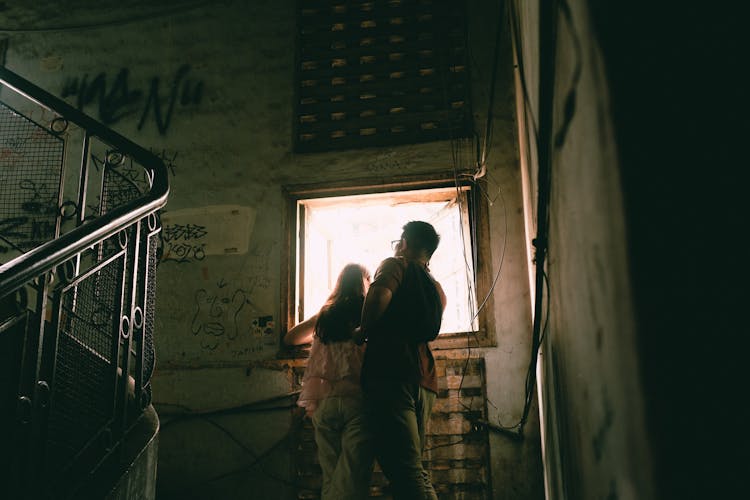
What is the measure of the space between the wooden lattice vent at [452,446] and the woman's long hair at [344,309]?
3.85 ft

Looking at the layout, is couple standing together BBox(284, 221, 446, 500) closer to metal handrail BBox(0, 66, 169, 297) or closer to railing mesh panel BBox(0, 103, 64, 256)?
metal handrail BBox(0, 66, 169, 297)

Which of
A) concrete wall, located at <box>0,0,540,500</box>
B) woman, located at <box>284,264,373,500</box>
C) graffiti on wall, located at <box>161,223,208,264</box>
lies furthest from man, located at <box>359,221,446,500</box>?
graffiti on wall, located at <box>161,223,208,264</box>

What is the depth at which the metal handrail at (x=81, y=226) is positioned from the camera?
5.34ft

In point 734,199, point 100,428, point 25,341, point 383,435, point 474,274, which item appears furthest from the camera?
point 474,274

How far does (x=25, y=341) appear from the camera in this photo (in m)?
1.89

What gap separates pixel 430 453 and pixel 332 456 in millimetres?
1185

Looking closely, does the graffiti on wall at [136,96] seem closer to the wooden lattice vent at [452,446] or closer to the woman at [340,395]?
the woman at [340,395]

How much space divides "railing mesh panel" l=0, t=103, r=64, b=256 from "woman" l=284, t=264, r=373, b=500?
3.09 meters

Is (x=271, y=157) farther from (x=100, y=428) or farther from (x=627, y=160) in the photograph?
(x=627, y=160)

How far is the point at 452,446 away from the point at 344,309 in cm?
152

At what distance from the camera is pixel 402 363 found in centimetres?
303

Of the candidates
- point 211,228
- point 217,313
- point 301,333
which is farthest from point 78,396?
point 211,228

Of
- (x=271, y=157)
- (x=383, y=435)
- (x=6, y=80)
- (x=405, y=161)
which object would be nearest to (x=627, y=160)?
(x=383, y=435)

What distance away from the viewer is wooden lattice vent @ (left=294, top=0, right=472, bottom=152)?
5000mm
